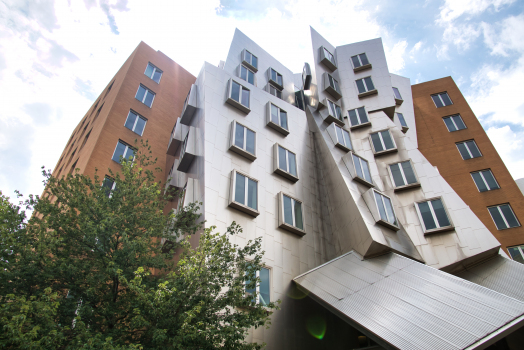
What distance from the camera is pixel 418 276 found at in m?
12.8

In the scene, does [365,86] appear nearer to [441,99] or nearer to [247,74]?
[247,74]

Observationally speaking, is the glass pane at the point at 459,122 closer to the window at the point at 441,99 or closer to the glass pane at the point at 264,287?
the window at the point at 441,99

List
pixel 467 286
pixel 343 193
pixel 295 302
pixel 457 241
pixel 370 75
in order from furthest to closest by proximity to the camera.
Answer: pixel 370 75, pixel 343 193, pixel 457 241, pixel 295 302, pixel 467 286

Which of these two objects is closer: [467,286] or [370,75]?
[467,286]

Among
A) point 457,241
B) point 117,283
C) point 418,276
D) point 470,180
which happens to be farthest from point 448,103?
point 117,283

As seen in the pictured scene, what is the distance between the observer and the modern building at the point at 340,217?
10.7 metres

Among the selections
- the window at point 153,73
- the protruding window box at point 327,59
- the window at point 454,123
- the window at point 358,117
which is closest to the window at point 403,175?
the window at point 358,117

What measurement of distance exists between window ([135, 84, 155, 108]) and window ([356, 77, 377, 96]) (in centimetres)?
1829

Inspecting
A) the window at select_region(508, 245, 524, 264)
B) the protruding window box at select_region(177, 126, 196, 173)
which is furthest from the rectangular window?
the window at select_region(508, 245, 524, 264)

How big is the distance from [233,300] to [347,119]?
63.8 ft

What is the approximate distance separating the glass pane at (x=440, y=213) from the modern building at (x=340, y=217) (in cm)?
6

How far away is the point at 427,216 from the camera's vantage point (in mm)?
18516

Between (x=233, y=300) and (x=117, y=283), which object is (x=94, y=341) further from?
(x=233, y=300)

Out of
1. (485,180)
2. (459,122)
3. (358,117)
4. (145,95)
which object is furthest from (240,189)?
(459,122)
